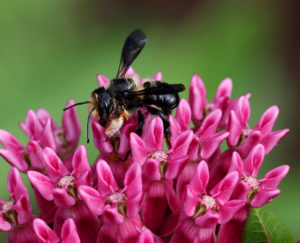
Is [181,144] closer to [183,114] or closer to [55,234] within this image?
[183,114]

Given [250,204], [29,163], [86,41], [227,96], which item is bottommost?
[250,204]

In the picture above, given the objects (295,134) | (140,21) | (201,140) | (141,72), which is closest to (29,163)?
(201,140)

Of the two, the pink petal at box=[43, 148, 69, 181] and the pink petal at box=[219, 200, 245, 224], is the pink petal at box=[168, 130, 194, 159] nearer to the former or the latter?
the pink petal at box=[219, 200, 245, 224]

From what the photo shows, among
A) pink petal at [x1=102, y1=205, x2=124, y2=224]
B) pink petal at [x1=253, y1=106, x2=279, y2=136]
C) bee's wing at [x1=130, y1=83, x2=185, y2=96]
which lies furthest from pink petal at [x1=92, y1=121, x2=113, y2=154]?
pink petal at [x1=253, y1=106, x2=279, y2=136]

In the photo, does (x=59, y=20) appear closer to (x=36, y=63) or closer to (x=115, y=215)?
(x=36, y=63)

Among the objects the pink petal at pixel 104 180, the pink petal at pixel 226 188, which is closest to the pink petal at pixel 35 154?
the pink petal at pixel 104 180

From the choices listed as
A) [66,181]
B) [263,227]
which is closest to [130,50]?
[66,181]
